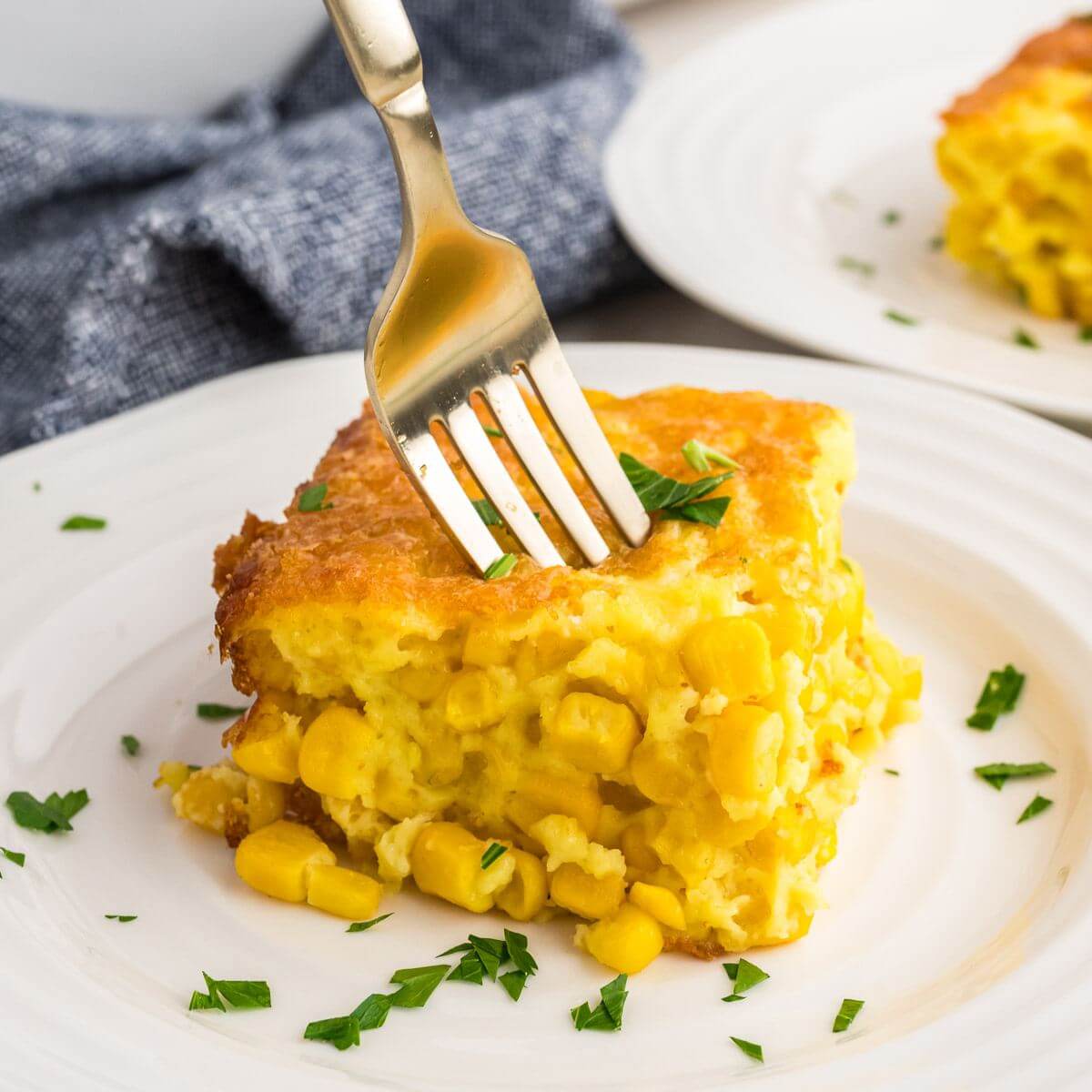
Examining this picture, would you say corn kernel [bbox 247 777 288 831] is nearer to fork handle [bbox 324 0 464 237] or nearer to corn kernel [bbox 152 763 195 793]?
corn kernel [bbox 152 763 195 793]

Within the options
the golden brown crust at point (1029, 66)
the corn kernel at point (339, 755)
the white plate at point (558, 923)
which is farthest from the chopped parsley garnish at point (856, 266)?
the corn kernel at point (339, 755)

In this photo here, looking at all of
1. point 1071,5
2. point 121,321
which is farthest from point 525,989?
point 1071,5

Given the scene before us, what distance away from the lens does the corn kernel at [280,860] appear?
3291 mm

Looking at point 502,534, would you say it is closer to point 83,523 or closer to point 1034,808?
point 1034,808

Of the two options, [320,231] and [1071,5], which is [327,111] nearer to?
[320,231]

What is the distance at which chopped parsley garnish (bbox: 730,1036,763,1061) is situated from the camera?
2889 millimetres

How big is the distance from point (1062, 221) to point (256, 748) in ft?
12.9

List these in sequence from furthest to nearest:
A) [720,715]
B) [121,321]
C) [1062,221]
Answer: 1. [1062,221]
2. [121,321]
3. [720,715]

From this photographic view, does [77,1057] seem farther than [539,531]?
No

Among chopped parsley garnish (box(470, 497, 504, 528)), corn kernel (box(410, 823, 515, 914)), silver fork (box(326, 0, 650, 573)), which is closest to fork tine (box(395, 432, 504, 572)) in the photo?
silver fork (box(326, 0, 650, 573))

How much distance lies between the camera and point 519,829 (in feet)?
11.0

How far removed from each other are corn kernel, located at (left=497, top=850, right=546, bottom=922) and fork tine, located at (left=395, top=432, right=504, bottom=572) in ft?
2.01

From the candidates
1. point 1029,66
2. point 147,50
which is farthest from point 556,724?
point 147,50

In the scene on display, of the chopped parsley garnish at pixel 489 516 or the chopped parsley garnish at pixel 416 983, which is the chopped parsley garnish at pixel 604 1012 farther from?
the chopped parsley garnish at pixel 489 516
